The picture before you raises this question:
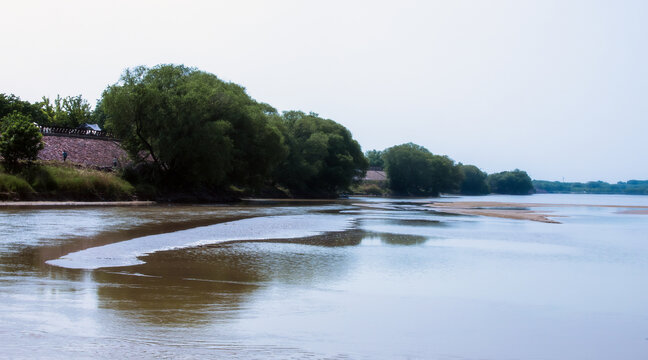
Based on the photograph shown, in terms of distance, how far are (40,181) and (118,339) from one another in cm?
4098

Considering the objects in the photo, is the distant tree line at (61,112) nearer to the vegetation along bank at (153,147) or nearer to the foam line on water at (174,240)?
the vegetation along bank at (153,147)

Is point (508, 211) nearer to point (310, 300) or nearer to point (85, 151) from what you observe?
point (85, 151)

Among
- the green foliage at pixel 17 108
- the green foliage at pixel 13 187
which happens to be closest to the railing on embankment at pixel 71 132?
the green foliage at pixel 13 187

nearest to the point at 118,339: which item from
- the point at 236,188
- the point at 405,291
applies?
the point at 405,291

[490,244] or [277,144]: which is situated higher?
[277,144]

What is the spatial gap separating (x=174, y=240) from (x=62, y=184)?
96.5 ft

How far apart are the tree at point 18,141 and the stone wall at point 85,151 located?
557cm

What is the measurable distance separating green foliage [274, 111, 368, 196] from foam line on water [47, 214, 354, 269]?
1999 inches

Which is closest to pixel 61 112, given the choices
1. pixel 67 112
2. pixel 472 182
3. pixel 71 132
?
pixel 67 112

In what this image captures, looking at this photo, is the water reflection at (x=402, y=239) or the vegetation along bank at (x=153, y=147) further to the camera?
the vegetation along bank at (x=153, y=147)

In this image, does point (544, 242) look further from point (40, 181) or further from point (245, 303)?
point (40, 181)

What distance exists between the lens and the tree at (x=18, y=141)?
4231cm

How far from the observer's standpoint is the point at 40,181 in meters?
43.1

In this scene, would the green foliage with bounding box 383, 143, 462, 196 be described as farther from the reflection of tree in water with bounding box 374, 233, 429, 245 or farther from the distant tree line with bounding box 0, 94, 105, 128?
the reflection of tree in water with bounding box 374, 233, 429, 245
